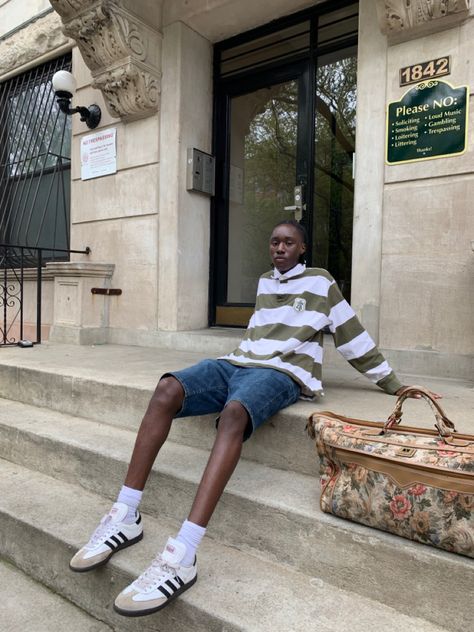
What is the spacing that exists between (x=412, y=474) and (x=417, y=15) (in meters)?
3.18

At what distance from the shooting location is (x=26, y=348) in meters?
4.79

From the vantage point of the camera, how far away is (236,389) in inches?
85.9

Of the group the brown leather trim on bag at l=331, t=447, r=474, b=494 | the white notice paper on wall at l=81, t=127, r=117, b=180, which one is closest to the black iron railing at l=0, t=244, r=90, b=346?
the white notice paper on wall at l=81, t=127, r=117, b=180

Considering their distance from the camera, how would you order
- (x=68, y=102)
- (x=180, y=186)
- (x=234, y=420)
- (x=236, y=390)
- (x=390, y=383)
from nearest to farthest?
(x=234, y=420), (x=236, y=390), (x=390, y=383), (x=180, y=186), (x=68, y=102)

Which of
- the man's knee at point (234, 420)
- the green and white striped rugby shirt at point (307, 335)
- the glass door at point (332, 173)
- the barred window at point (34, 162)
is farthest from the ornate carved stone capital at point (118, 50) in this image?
the man's knee at point (234, 420)

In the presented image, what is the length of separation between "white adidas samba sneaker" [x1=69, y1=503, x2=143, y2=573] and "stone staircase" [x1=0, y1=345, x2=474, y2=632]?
55 mm

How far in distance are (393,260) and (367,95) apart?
4.26ft

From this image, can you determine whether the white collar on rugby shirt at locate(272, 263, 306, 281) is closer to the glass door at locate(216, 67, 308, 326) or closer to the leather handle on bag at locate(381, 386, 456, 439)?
the leather handle on bag at locate(381, 386, 456, 439)

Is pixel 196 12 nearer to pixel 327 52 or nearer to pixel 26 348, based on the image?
pixel 327 52

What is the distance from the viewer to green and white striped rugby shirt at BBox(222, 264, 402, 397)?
7.89 ft

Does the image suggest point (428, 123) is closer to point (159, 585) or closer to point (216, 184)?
point (216, 184)

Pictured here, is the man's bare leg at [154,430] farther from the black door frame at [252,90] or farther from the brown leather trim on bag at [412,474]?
the black door frame at [252,90]

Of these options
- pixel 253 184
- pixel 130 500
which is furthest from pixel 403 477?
pixel 253 184

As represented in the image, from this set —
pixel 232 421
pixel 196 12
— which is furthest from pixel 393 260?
pixel 196 12
